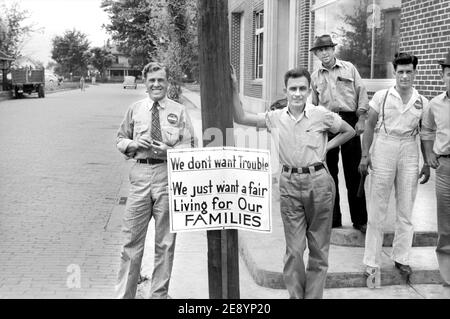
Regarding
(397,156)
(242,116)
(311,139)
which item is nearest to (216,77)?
(242,116)

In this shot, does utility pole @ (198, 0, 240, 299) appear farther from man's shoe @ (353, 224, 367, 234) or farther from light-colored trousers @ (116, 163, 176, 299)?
man's shoe @ (353, 224, 367, 234)

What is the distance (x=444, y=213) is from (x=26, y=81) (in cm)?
4137

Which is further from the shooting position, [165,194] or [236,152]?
[165,194]

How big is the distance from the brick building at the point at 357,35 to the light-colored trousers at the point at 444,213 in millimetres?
3268

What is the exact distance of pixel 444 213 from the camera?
15.7 ft

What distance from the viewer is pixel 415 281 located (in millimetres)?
5152

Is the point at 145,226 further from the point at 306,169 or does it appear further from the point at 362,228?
the point at 362,228

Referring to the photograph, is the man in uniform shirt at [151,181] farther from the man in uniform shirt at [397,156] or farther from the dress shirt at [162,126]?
the man in uniform shirt at [397,156]

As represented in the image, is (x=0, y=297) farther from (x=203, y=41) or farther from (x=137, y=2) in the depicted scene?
(x=137, y=2)

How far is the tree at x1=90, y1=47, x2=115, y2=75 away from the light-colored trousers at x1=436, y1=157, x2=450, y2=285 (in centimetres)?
9967

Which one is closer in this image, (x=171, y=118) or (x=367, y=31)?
(x=171, y=118)

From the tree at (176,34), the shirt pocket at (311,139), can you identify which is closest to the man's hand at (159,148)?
the shirt pocket at (311,139)

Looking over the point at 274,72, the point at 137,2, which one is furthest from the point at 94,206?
the point at 137,2

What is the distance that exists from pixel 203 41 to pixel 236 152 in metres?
0.78
